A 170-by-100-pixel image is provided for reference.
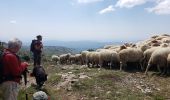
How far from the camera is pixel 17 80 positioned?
1191 centimetres

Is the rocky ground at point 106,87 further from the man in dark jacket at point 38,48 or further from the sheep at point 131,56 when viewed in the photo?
the sheep at point 131,56

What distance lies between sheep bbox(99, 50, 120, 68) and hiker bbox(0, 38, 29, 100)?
15290 millimetres

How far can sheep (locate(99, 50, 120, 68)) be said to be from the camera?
2674 cm

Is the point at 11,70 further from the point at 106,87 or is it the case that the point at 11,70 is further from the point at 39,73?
the point at 106,87

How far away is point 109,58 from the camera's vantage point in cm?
2717

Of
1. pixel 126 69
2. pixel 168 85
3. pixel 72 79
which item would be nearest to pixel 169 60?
pixel 168 85

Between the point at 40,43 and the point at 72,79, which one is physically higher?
the point at 40,43

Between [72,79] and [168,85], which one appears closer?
[168,85]

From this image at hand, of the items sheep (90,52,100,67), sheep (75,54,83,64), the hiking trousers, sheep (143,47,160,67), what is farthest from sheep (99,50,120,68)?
the hiking trousers

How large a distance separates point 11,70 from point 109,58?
16.2 m

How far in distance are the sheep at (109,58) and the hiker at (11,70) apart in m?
15.3

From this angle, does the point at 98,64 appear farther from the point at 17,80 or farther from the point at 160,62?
the point at 17,80

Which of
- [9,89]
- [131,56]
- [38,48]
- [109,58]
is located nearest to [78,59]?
[109,58]

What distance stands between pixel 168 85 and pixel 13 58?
1068 centimetres
